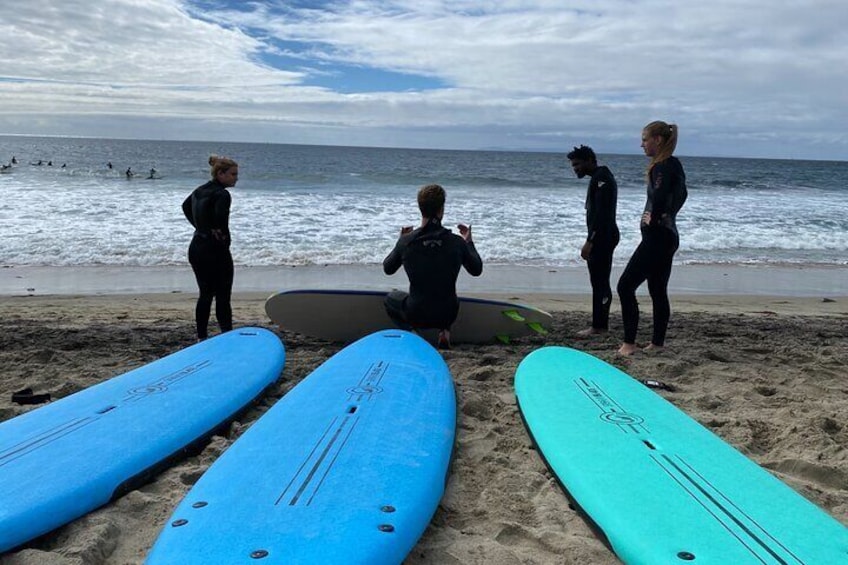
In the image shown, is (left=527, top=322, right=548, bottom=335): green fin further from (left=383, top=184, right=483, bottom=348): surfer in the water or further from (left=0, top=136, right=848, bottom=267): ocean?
(left=0, top=136, right=848, bottom=267): ocean

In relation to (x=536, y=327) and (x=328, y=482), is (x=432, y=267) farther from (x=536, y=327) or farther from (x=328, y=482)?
(x=328, y=482)

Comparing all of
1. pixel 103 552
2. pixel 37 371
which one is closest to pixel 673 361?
pixel 103 552

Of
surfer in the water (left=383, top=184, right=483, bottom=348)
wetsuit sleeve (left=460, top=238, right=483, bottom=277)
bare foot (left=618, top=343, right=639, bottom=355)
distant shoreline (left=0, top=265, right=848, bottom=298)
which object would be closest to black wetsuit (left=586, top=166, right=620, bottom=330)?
bare foot (left=618, top=343, right=639, bottom=355)

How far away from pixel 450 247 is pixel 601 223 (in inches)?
47.9

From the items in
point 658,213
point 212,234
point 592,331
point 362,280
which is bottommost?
point 362,280

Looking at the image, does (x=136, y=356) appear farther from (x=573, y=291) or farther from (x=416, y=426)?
(x=573, y=291)

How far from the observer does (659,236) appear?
426 centimetres

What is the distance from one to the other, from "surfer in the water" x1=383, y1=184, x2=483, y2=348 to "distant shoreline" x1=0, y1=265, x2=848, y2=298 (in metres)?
3.11

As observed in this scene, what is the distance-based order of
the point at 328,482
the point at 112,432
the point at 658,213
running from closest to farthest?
1. the point at 328,482
2. the point at 112,432
3. the point at 658,213

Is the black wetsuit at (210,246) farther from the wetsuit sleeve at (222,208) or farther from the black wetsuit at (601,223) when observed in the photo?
the black wetsuit at (601,223)

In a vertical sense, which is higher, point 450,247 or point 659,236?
point 659,236

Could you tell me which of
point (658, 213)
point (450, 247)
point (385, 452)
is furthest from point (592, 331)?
point (385, 452)

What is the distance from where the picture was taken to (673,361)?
4.36 m

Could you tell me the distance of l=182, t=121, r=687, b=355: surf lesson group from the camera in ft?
13.9
